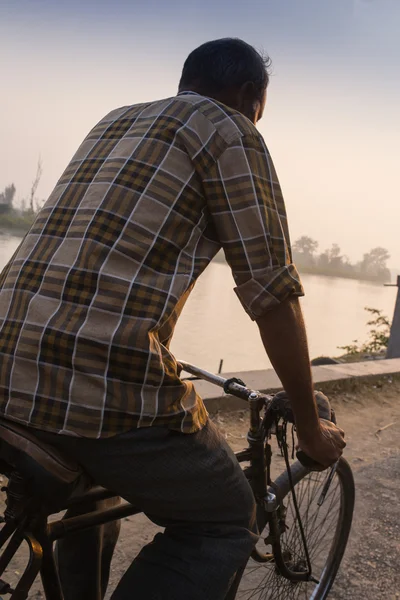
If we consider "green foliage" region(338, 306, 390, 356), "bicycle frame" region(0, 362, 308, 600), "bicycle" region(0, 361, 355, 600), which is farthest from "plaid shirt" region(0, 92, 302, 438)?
"green foliage" region(338, 306, 390, 356)

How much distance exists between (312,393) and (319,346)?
12.7m

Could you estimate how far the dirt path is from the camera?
123 inches

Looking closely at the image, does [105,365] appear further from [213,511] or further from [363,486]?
[363,486]

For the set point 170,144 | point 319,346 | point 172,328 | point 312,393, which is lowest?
point 319,346

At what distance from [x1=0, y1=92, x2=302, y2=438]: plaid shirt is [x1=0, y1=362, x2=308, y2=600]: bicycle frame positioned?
271 millimetres

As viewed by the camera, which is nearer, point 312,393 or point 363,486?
point 312,393

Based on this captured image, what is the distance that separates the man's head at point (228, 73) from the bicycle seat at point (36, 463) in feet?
3.28

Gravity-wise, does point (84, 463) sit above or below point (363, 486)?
above

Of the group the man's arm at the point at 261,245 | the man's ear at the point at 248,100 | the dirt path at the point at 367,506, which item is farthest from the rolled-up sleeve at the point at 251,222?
the dirt path at the point at 367,506

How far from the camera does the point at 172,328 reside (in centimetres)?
150

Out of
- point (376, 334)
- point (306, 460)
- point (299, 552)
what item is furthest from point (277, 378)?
point (376, 334)

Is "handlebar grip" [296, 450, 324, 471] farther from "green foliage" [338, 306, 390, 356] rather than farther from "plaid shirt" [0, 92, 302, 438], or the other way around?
"green foliage" [338, 306, 390, 356]

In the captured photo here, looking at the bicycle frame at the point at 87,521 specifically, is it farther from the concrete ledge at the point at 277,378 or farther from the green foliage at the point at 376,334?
the green foliage at the point at 376,334

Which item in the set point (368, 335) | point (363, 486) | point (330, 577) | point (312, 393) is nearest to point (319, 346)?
point (368, 335)
